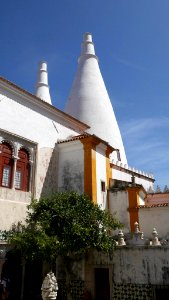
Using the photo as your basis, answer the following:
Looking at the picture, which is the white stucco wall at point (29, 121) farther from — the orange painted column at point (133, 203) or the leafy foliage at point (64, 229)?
the orange painted column at point (133, 203)

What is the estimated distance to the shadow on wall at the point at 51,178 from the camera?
48.7 ft

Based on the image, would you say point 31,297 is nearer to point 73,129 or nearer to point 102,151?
point 102,151

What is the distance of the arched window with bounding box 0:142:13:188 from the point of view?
13227 millimetres

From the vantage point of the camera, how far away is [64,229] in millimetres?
10977

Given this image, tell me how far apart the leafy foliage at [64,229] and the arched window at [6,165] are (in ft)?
7.33

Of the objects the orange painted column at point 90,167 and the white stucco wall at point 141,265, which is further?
the orange painted column at point 90,167

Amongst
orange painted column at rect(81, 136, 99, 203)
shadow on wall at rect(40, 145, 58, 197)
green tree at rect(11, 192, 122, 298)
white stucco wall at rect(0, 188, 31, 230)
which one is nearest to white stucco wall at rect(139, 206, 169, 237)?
orange painted column at rect(81, 136, 99, 203)

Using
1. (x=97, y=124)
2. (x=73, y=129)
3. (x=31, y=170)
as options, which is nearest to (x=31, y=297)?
(x=31, y=170)

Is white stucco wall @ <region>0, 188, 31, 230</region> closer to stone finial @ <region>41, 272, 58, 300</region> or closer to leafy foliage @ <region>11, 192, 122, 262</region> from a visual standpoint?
leafy foliage @ <region>11, 192, 122, 262</region>

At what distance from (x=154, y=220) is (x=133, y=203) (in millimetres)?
1245

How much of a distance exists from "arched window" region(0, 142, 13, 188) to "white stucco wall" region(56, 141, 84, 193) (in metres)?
2.88

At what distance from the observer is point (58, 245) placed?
10469 millimetres

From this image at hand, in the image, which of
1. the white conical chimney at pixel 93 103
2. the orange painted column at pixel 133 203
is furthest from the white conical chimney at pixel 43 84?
the orange painted column at pixel 133 203

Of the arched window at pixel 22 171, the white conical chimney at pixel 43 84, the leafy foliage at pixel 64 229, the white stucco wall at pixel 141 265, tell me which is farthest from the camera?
the white conical chimney at pixel 43 84
